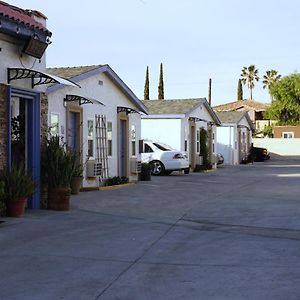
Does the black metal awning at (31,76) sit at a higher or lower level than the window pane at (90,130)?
higher

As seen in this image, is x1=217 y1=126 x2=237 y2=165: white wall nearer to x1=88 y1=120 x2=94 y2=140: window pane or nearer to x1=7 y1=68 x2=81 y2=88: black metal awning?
x1=88 y1=120 x2=94 y2=140: window pane

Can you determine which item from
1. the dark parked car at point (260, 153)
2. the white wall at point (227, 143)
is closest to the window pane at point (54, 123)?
the white wall at point (227, 143)

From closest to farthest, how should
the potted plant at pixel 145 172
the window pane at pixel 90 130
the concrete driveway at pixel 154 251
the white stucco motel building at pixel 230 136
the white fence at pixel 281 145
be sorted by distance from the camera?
the concrete driveway at pixel 154 251 < the window pane at pixel 90 130 < the potted plant at pixel 145 172 < the white stucco motel building at pixel 230 136 < the white fence at pixel 281 145

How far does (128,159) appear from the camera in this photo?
21.8m

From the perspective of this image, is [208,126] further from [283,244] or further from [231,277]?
[231,277]

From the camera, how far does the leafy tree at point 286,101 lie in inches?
2406

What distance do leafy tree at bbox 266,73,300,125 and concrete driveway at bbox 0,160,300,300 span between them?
4815cm

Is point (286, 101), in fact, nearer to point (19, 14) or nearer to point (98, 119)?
point (98, 119)

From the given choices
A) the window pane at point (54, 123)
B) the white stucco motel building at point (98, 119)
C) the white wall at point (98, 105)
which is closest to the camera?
the window pane at point (54, 123)

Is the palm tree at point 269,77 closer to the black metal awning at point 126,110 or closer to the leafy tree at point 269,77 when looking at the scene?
the leafy tree at point 269,77

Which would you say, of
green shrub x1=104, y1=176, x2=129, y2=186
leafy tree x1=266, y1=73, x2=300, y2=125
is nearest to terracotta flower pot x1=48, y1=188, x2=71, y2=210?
green shrub x1=104, y1=176, x2=129, y2=186

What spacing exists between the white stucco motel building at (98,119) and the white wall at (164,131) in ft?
21.1

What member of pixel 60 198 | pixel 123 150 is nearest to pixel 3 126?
pixel 60 198

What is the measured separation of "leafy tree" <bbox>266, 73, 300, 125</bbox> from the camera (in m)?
61.1
